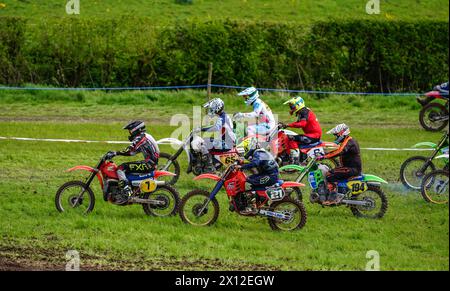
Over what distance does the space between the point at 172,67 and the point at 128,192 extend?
46.0 feet

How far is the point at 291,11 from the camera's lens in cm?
3975

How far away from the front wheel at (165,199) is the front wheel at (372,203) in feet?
10.6

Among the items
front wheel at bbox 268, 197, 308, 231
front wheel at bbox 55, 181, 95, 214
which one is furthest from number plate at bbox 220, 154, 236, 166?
front wheel at bbox 55, 181, 95, 214

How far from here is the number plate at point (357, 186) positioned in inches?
603

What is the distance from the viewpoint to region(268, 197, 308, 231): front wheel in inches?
571

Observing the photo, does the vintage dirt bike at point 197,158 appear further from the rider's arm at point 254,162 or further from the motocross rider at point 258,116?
the rider's arm at point 254,162

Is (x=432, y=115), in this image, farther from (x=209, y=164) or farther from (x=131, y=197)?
(x=131, y=197)

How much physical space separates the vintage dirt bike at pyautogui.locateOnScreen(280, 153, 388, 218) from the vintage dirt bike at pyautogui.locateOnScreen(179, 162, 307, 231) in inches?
41.4

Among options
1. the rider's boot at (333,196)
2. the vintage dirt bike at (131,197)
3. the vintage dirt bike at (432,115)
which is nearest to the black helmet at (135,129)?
the vintage dirt bike at (131,197)

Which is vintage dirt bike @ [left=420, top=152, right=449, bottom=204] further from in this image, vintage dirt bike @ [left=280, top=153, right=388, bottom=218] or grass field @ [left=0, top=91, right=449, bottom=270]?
vintage dirt bike @ [left=280, top=153, right=388, bottom=218]

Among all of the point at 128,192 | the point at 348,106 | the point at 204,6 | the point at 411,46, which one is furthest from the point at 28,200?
the point at 204,6

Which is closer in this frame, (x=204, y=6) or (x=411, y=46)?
(x=411, y=46)

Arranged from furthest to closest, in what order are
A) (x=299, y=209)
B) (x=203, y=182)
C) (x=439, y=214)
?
1. (x=203, y=182)
2. (x=439, y=214)
3. (x=299, y=209)
